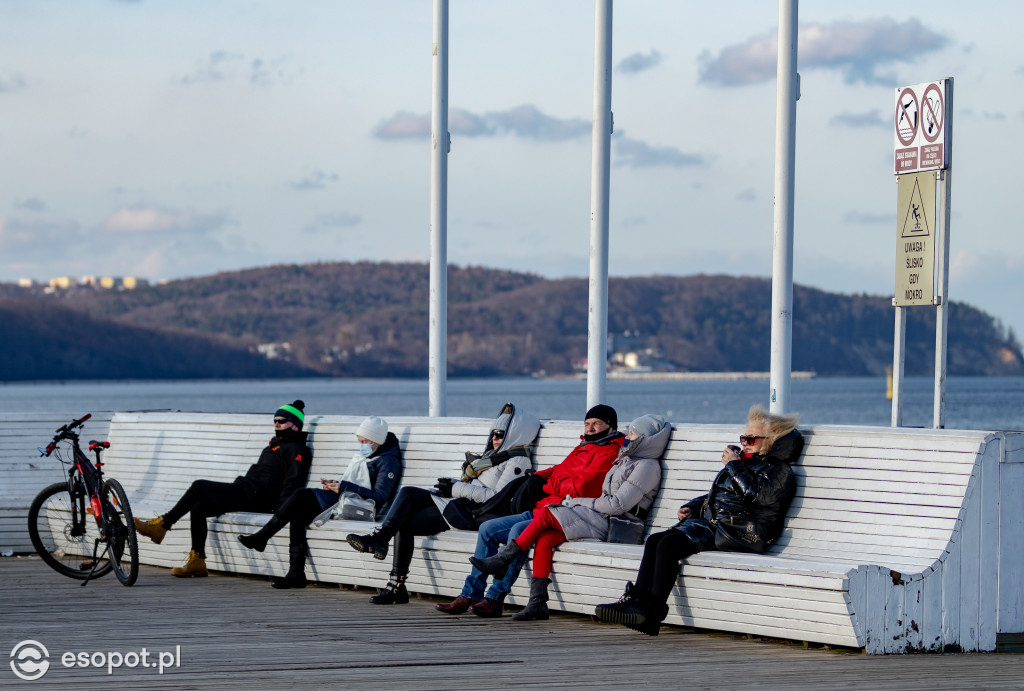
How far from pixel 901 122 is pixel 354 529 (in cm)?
439

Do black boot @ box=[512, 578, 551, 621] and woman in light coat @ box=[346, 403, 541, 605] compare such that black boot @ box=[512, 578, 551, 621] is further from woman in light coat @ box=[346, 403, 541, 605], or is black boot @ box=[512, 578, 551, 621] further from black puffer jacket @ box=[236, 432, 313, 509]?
black puffer jacket @ box=[236, 432, 313, 509]

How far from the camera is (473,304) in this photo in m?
156

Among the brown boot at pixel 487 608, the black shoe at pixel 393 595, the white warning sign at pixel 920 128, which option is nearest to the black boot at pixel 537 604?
the brown boot at pixel 487 608

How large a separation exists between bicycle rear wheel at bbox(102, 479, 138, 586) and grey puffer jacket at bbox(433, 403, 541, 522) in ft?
7.20

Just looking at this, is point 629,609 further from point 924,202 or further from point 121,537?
point 121,537

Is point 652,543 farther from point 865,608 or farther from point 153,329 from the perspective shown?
point 153,329

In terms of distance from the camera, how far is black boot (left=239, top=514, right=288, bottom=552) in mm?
9094

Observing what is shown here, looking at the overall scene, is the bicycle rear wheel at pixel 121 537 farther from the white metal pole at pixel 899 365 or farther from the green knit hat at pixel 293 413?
the white metal pole at pixel 899 365

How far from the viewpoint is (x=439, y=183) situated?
11430 millimetres

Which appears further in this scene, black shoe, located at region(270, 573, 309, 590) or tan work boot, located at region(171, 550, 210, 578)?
tan work boot, located at region(171, 550, 210, 578)

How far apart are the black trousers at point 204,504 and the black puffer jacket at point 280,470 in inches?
3.6

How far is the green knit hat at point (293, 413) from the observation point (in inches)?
388

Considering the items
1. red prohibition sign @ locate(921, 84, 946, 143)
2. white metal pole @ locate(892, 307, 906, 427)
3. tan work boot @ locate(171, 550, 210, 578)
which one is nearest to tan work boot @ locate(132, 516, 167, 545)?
tan work boot @ locate(171, 550, 210, 578)

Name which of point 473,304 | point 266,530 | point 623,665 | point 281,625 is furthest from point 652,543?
point 473,304
